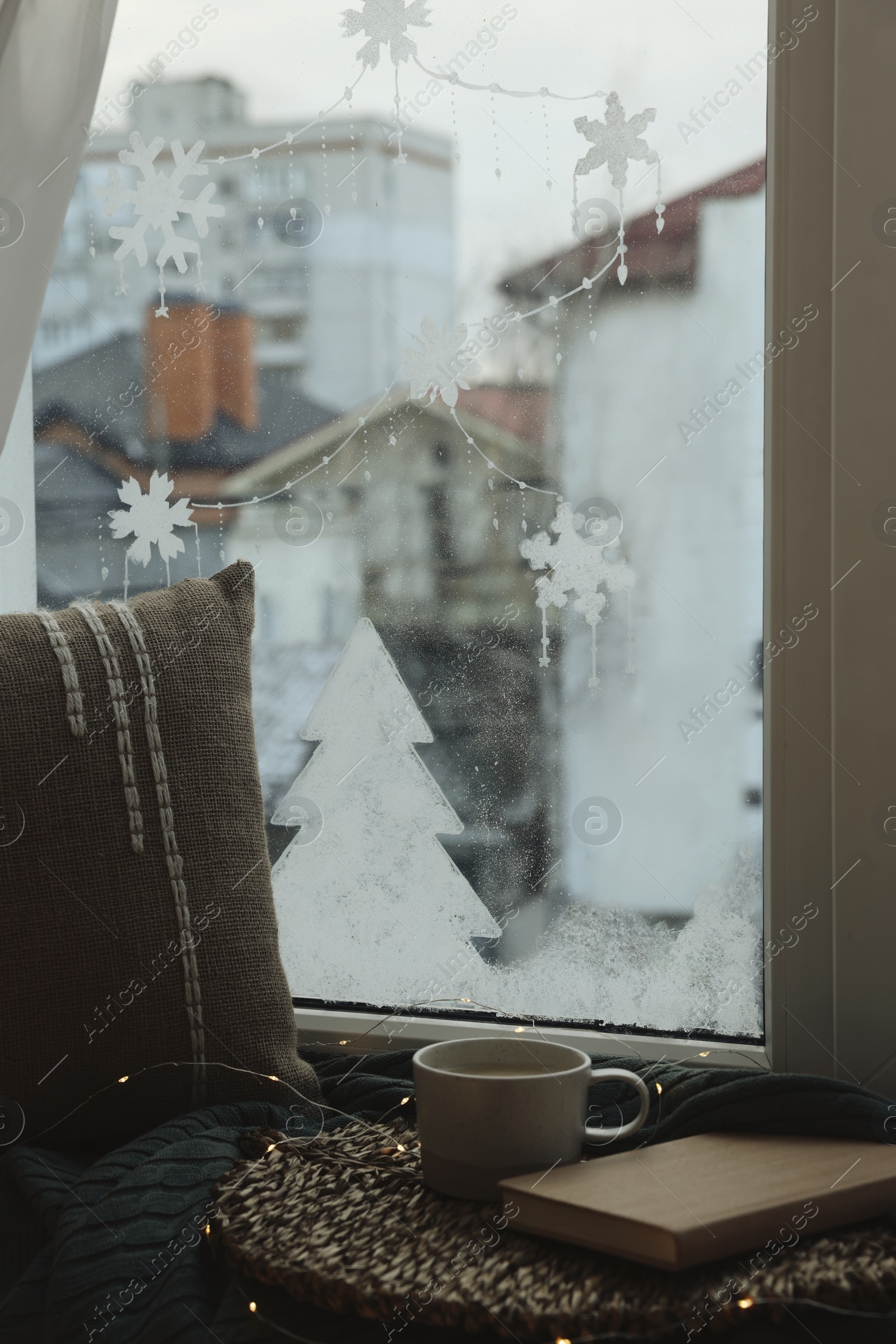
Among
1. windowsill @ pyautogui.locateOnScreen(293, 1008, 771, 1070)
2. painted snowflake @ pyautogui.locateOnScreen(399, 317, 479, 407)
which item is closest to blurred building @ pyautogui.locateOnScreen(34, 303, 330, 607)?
painted snowflake @ pyautogui.locateOnScreen(399, 317, 479, 407)

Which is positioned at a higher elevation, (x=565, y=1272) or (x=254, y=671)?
(x=254, y=671)

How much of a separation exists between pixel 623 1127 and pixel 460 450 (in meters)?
0.65

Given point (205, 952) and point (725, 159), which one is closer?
point (205, 952)

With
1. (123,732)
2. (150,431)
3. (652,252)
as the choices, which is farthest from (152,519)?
(652,252)

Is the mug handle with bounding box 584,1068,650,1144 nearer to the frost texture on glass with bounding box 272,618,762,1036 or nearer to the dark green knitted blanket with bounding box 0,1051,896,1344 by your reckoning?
the dark green knitted blanket with bounding box 0,1051,896,1344

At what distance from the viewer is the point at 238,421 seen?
1116 mm

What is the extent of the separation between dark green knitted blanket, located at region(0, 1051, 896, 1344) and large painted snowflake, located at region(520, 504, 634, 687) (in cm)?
40

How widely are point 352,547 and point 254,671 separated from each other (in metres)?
0.17

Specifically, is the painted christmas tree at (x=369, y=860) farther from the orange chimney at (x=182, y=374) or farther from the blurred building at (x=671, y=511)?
the orange chimney at (x=182, y=374)

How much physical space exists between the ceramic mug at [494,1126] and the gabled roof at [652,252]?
2.35 feet

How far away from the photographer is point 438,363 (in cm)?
105

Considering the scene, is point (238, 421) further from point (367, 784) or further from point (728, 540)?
point (728, 540)

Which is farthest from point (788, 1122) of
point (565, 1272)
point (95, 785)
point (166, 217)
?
point (166, 217)

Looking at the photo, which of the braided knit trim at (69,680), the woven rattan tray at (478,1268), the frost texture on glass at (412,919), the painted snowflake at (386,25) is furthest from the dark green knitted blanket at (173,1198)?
the painted snowflake at (386,25)
